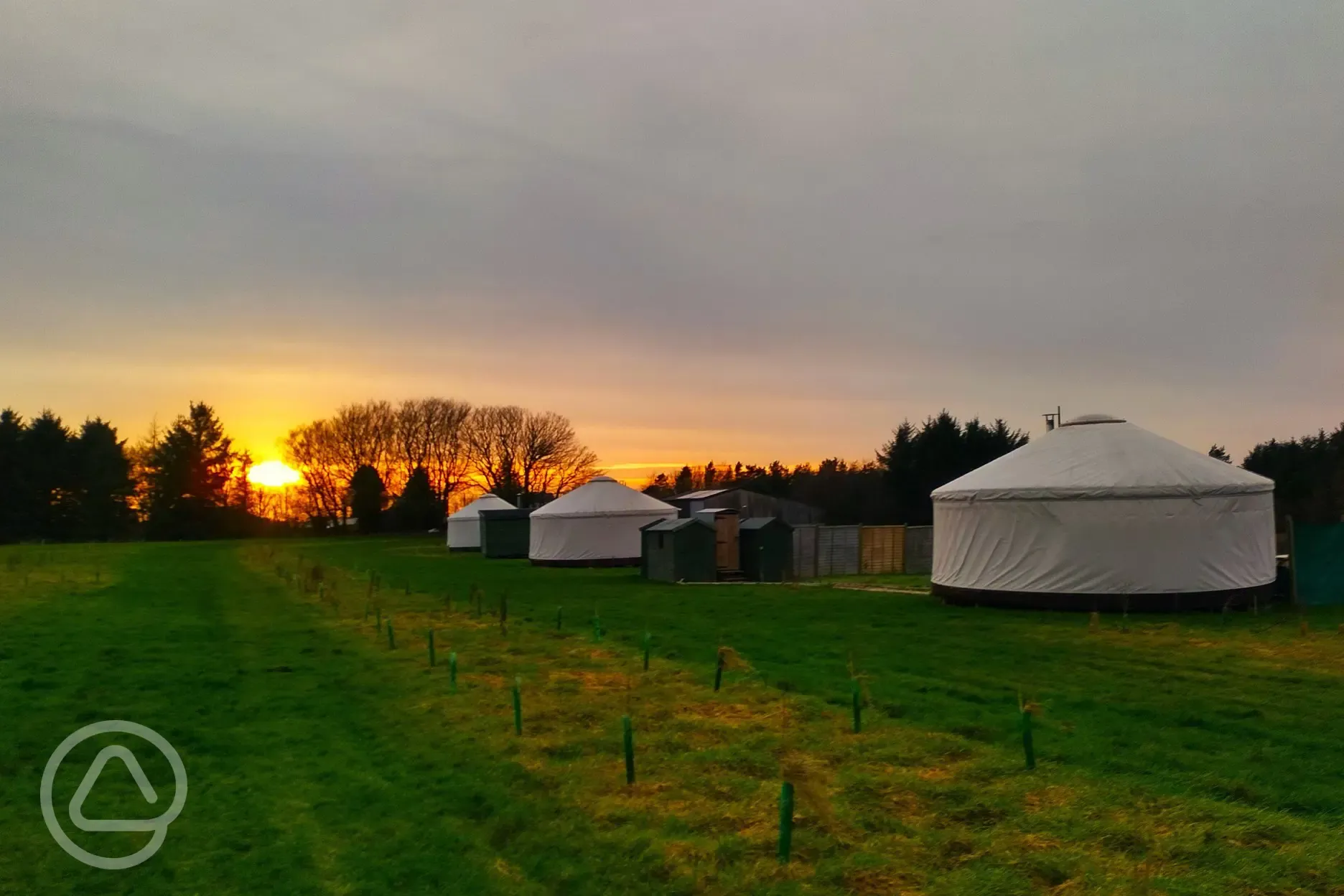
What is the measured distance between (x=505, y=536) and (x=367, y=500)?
23.8 meters

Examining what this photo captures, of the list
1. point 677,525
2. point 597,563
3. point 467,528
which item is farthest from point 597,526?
point 467,528

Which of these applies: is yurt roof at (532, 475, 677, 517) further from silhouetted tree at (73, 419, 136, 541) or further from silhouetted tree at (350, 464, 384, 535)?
silhouetted tree at (73, 419, 136, 541)

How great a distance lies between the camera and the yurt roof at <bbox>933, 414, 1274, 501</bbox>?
14.2 metres

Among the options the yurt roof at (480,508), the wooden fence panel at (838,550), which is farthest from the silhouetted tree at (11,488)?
the wooden fence panel at (838,550)

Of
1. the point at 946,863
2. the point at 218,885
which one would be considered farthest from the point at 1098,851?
the point at 218,885

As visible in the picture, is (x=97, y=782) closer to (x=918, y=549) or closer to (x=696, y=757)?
(x=696, y=757)

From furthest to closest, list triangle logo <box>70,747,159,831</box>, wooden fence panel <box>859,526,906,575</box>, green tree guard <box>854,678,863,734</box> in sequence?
wooden fence panel <box>859,526,906,575</box> → green tree guard <box>854,678,863,734</box> → triangle logo <box>70,747,159,831</box>

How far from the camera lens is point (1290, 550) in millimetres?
14492

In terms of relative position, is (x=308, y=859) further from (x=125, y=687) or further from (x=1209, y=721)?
(x=1209, y=721)

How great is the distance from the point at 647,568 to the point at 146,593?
422 inches

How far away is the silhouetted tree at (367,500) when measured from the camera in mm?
56062

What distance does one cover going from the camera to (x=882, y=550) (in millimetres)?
25484

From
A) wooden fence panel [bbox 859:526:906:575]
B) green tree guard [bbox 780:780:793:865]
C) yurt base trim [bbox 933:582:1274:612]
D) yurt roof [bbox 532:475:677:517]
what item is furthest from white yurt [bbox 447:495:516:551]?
green tree guard [bbox 780:780:793:865]

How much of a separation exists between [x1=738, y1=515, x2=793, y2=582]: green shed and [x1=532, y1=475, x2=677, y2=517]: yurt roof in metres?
5.92
